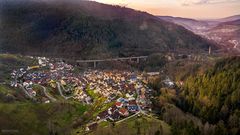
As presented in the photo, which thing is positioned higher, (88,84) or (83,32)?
(83,32)

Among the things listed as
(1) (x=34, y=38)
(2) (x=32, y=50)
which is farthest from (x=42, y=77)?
(1) (x=34, y=38)

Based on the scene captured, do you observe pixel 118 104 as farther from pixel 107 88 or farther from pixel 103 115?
pixel 107 88

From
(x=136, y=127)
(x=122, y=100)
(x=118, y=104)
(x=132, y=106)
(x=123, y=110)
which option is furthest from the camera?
(x=122, y=100)

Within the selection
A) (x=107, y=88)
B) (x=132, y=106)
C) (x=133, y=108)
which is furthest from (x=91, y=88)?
(x=133, y=108)

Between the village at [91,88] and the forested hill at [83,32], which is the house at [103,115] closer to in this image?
the village at [91,88]


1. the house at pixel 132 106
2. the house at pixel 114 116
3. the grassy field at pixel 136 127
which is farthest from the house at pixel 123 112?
the grassy field at pixel 136 127

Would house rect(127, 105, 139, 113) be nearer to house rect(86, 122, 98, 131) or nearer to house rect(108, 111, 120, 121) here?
house rect(108, 111, 120, 121)

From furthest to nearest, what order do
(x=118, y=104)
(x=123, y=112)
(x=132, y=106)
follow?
(x=118, y=104) < (x=132, y=106) < (x=123, y=112)
